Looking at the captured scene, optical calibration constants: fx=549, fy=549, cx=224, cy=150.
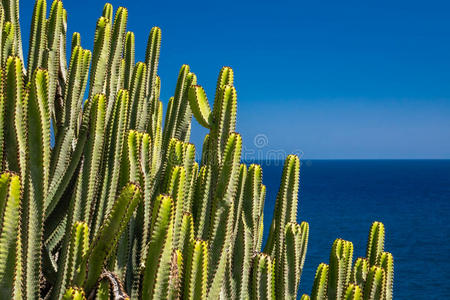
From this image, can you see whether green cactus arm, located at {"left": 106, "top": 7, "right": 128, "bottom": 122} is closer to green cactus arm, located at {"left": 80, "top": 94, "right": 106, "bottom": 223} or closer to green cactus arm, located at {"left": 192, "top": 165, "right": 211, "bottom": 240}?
green cactus arm, located at {"left": 80, "top": 94, "right": 106, "bottom": 223}

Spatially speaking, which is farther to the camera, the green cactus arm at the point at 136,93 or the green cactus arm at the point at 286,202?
the green cactus arm at the point at 136,93

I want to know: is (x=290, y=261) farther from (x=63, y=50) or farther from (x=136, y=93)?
(x=63, y=50)

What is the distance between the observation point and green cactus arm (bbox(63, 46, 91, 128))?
3.23 m

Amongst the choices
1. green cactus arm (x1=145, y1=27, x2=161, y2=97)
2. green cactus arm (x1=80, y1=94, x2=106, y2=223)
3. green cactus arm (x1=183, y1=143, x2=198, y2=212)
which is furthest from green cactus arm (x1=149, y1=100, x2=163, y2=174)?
green cactus arm (x1=80, y1=94, x2=106, y2=223)

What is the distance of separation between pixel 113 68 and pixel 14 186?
6.41ft

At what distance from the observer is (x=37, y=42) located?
3916 mm

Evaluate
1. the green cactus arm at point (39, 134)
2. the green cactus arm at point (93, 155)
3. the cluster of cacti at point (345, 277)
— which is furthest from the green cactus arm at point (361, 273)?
the green cactus arm at point (39, 134)

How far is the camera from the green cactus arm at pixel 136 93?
4.13 meters

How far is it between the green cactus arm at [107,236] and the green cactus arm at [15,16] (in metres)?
2.43

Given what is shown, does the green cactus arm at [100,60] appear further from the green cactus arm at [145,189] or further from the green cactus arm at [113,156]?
the green cactus arm at [145,189]

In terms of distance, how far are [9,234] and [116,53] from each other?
213 cm

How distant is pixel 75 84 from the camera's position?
330cm

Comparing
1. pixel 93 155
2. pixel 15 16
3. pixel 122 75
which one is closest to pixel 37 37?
pixel 15 16

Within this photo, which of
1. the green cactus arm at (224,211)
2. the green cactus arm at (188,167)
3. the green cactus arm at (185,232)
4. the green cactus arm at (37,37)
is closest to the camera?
the green cactus arm at (185,232)
